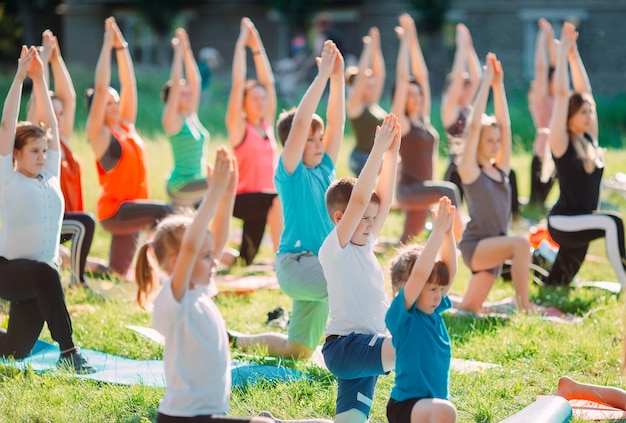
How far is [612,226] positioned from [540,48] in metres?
3.92

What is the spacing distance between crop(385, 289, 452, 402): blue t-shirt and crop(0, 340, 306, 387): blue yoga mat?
123 cm

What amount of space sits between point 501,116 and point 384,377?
2.53 m

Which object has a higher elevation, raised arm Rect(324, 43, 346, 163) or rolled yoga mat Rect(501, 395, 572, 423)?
raised arm Rect(324, 43, 346, 163)

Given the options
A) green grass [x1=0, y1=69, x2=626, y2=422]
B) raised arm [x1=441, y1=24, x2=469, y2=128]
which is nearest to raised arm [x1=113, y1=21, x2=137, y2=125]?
green grass [x1=0, y1=69, x2=626, y2=422]

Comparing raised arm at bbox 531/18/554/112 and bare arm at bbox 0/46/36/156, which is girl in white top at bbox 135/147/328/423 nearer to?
bare arm at bbox 0/46/36/156

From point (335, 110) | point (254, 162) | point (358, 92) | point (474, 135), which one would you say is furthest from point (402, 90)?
point (335, 110)

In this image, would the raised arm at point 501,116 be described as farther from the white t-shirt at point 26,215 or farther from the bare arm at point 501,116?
the white t-shirt at point 26,215

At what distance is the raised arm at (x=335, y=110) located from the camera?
5691 mm

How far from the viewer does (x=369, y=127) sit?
10.4m

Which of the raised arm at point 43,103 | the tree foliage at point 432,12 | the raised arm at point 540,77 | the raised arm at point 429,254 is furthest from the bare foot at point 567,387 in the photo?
the tree foliage at point 432,12

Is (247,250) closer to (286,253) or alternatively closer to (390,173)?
(286,253)

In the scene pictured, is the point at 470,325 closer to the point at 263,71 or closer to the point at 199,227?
the point at 199,227

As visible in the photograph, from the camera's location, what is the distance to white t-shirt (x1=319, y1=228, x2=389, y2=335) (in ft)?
15.6

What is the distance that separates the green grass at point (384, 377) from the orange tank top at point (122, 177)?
2.33 ft
